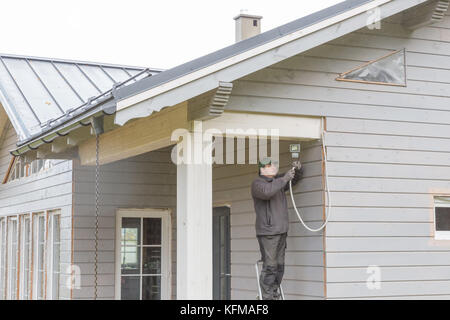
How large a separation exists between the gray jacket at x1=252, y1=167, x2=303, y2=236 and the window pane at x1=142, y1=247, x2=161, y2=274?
183 inches

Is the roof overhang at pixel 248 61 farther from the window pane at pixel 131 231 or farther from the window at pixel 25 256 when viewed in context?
the window at pixel 25 256

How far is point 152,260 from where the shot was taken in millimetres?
11672

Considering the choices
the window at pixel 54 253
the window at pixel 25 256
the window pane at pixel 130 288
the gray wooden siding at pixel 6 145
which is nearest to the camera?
the window pane at pixel 130 288

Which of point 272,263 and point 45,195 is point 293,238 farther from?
point 45,195

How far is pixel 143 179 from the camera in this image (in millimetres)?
11594

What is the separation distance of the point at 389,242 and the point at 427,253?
51cm

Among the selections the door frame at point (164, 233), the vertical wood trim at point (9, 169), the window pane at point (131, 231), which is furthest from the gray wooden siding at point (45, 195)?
the window pane at point (131, 231)

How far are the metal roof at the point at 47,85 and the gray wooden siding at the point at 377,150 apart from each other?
4423mm

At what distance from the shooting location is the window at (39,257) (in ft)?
40.7

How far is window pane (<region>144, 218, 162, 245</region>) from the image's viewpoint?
458 inches

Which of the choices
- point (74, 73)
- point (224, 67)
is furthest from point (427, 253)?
point (74, 73)

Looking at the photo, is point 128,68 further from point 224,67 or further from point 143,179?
point 224,67

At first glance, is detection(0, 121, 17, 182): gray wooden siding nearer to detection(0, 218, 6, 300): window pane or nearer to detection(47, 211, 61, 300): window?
detection(0, 218, 6, 300): window pane

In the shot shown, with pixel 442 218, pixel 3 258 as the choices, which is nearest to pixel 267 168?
pixel 442 218
